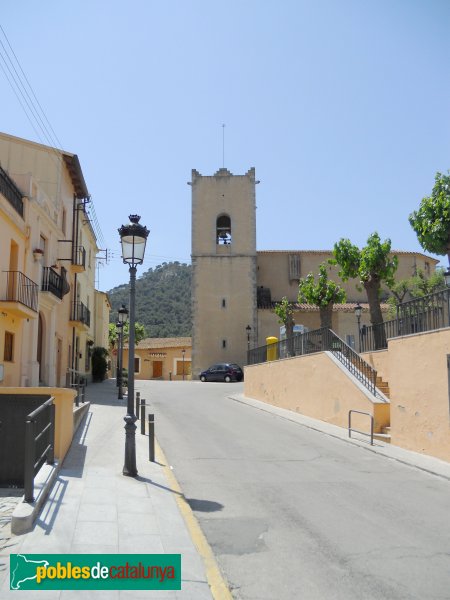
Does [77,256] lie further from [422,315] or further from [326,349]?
[422,315]

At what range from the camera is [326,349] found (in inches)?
755

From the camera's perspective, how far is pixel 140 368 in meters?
59.7

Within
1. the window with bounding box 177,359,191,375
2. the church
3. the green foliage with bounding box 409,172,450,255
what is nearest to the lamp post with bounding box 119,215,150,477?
the green foliage with bounding box 409,172,450,255

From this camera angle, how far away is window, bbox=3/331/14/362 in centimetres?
1781

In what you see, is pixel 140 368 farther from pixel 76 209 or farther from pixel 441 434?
pixel 441 434

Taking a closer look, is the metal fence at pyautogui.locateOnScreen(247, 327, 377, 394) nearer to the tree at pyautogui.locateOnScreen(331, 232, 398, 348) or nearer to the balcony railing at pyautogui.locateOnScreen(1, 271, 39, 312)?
the tree at pyautogui.locateOnScreen(331, 232, 398, 348)

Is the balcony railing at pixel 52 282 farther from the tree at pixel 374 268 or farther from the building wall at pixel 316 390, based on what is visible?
the tree at pixel 374 268

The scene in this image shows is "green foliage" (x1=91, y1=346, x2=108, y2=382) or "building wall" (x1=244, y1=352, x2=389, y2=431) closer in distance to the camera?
"building wall" (x1=244, y1=352, x2=389, y2=431)

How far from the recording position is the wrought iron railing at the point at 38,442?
6.41m

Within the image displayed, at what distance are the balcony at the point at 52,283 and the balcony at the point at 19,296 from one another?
2330mm

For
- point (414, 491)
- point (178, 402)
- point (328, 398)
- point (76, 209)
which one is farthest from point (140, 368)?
point (414, 491)

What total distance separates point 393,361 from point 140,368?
Answer: 47.9 metres

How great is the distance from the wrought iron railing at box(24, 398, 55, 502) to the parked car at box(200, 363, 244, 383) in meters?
30.0

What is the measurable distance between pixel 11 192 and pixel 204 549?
564 inches
